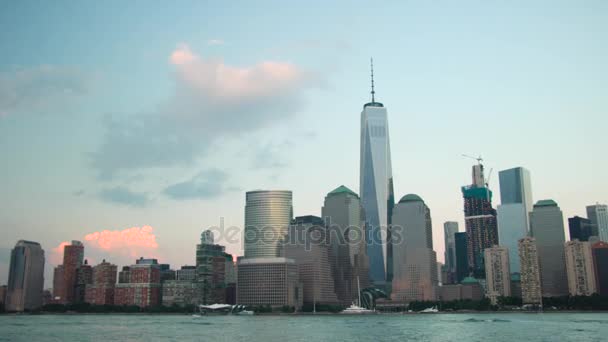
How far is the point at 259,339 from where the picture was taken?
437 ft

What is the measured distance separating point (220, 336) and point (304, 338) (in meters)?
20.8

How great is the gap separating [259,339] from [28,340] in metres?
48.2

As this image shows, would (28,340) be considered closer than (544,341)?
No

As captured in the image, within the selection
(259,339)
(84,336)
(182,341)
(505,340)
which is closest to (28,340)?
(84,336)

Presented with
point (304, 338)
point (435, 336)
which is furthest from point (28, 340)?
point (435, 336)

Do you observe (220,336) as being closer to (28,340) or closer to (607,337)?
(28,340)

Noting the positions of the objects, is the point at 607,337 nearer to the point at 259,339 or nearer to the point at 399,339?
the point at 399,339

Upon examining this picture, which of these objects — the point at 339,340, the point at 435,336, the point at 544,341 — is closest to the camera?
the point at 544,341

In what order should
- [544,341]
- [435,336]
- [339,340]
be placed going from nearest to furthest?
[544,341], [339,340], [435,336]

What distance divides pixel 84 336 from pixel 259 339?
1698 inches

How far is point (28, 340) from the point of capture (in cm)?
13275

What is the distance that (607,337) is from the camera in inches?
5000

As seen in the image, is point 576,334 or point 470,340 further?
point 576,334

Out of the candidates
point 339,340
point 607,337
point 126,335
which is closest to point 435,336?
point 339,340
